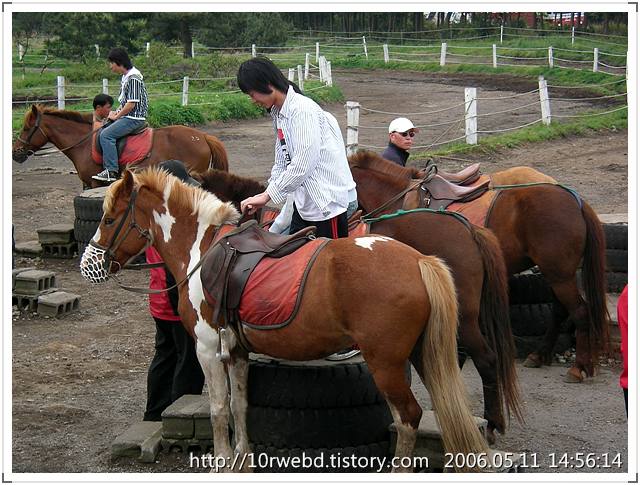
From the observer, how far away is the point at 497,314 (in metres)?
5.95

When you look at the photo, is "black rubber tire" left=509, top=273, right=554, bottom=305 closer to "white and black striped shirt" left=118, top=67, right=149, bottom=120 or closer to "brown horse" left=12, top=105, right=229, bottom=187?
"brown horse" left=12, top=105, right=229, bottom=187

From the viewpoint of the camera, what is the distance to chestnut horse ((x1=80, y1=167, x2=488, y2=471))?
4688mm

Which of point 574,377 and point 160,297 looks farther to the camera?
point 574,377

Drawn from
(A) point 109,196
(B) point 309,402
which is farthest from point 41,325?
(B) point 309,402

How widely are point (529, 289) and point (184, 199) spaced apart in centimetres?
373

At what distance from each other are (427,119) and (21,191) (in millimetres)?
10661

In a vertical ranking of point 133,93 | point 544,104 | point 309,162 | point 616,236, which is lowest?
point 616,236

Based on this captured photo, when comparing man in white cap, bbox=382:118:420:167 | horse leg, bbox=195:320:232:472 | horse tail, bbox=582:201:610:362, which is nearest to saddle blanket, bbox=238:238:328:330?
horse leg, bbox=195:320:232:472

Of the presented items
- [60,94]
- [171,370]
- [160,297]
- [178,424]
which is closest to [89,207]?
[171,370]

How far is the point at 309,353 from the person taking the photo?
197 inches

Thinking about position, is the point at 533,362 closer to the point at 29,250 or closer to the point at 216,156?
the point at 216,156

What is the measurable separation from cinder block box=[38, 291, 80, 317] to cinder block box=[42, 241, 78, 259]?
6.92ft

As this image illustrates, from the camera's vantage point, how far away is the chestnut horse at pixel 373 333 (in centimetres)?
469
